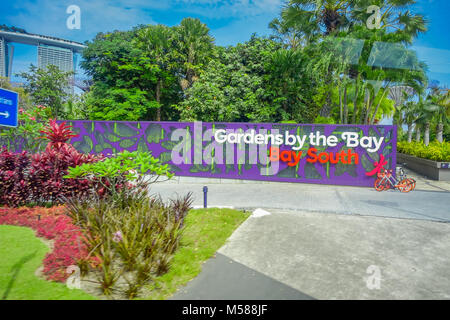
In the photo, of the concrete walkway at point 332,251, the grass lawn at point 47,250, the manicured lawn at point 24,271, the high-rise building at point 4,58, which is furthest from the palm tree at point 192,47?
the high-rise building at point 4,58

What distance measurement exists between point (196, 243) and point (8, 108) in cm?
416

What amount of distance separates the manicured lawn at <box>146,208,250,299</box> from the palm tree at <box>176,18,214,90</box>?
81.6 feet

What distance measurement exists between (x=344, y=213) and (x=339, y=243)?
2646 millimetres

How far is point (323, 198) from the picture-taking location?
1073 cm

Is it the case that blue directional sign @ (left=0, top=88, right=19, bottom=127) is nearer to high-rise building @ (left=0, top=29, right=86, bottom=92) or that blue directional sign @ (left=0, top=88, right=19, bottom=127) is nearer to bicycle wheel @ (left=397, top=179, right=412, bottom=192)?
bicycle wheel @ (left=397, top=179, right=412, bottom=192)

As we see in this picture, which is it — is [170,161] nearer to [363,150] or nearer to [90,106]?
[363,150]

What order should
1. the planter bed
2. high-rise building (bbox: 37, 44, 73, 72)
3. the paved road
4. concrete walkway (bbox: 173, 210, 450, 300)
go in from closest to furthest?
concrete walkway (bbox: 173, 210, 450, 300), the paved road, the planter bed, high-rise building (bbox: 37, 44, 73, 72)

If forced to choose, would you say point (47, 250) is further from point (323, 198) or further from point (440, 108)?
point (440, 108)

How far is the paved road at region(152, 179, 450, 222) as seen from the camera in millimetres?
9039

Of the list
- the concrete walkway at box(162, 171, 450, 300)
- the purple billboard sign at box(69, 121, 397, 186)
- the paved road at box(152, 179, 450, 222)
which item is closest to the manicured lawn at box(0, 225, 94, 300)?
the concrete walkway at box(162, 171, 450, 300)

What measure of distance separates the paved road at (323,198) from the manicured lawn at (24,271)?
4.34 metres

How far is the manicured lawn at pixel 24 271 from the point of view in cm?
426

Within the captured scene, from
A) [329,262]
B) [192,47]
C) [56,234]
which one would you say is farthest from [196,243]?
[192,47]
